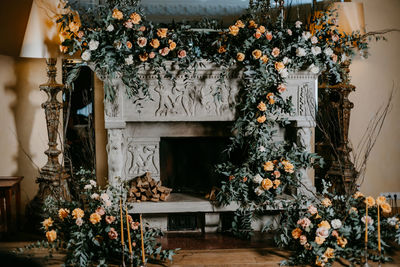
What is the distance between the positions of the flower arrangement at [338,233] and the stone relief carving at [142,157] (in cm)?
145

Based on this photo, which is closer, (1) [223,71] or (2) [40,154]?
(1) [223,71]

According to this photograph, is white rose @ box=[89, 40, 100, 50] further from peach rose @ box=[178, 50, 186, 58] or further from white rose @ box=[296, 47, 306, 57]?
white rose @ box=[296, 47, 306, 57]

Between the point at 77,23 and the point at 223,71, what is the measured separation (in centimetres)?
140

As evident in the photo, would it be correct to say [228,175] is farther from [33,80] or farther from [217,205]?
[33,80]

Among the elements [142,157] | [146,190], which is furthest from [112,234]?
[142,157]

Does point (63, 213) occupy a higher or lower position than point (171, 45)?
lower

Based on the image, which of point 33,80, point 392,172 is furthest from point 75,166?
point 392,172

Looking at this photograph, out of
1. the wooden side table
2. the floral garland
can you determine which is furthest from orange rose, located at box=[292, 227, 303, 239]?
the wooden side table

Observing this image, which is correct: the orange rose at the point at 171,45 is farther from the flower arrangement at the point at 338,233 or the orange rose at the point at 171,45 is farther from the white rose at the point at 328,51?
the flower arrangement at the point at 338,233

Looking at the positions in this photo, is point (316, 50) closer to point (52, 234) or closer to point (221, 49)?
point (221, 49)

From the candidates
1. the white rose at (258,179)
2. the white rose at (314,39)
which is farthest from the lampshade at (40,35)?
the white rose at (314,39)

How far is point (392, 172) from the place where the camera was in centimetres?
456

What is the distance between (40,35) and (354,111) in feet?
11.6

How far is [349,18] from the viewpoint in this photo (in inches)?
156
